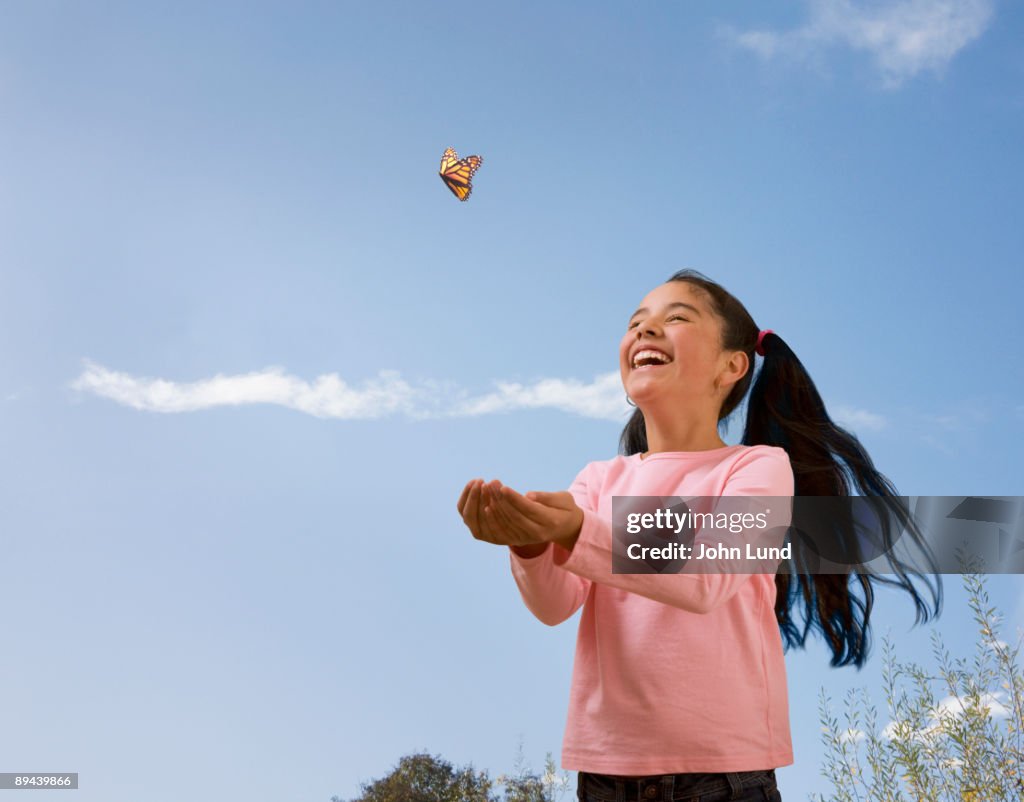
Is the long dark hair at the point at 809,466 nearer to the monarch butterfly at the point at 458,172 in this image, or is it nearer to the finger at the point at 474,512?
the finger at the point at 474,512

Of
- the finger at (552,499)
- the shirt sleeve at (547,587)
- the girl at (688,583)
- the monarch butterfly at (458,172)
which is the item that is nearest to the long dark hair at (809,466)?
the girl at (688,583)

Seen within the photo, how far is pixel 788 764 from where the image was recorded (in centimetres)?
171

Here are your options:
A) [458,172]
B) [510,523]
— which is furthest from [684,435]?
[458,172]

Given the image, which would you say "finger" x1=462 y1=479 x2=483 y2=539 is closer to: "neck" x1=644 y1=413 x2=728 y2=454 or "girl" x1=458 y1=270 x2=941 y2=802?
"girl" x1=458 y1=270 x2=941 y2=802

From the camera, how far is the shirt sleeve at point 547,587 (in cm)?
166

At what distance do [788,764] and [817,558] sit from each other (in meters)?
0.59

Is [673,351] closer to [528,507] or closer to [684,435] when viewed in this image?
[684,435]

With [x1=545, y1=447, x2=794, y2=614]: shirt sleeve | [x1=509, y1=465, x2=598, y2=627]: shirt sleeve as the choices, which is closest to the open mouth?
[x1=509, y1=465, x2=598, y2=627]: shirt sleeve

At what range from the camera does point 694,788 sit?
1.62 meters

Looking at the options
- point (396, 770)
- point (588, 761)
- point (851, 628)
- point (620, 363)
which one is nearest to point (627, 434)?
point (620, 363)

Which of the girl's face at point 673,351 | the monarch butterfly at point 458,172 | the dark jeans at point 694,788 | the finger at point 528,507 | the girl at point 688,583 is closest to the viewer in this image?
the finger at point 528,507

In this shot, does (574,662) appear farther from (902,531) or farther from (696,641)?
(902,531)

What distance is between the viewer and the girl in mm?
1463

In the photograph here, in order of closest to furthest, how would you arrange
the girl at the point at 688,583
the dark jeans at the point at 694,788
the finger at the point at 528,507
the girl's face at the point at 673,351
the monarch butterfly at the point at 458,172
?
the finger at the point at 528,507 < the girl at the point at 688,583 < the dark jeans at the point at 694,788 < the girl's face at the point at 673,351 < the monarch butterfly at the point at 458,172
